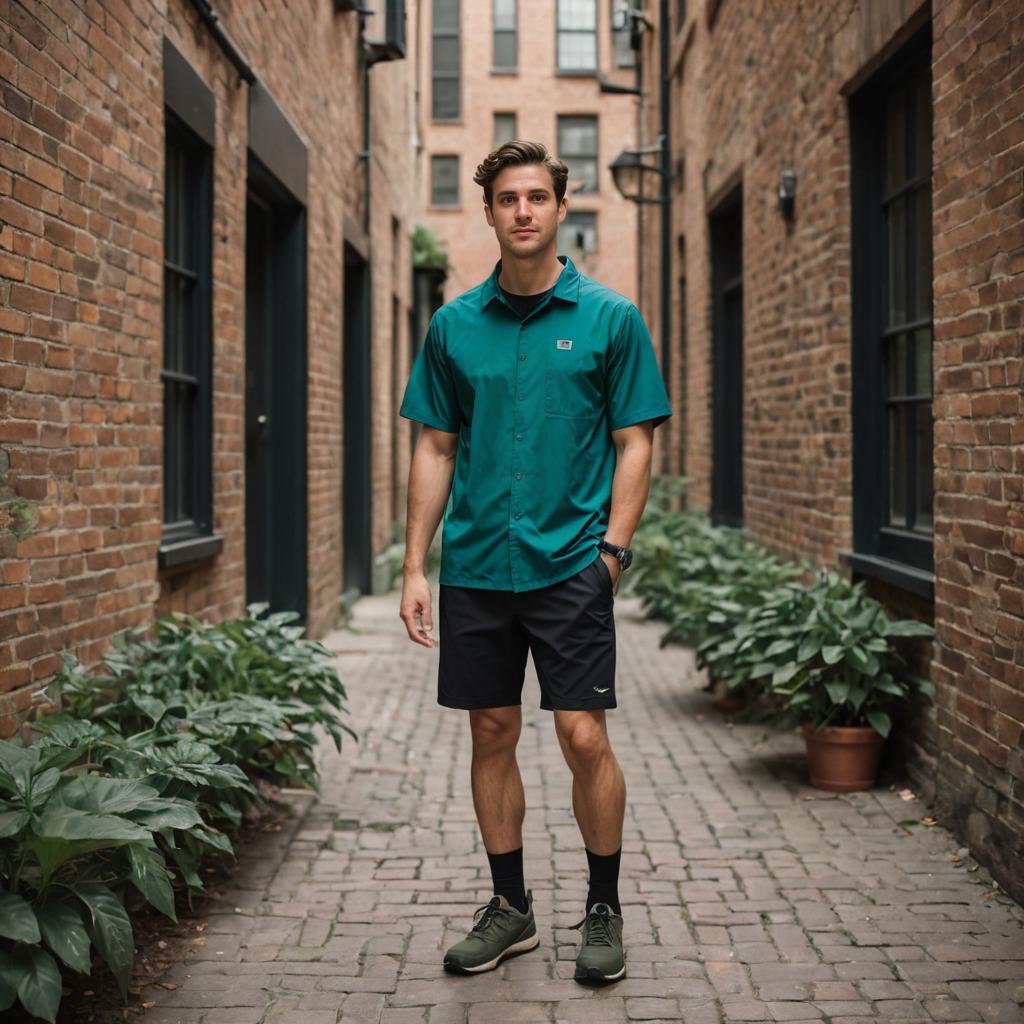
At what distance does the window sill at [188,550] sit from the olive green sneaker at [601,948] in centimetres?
247

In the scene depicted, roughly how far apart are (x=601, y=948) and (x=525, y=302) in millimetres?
1633

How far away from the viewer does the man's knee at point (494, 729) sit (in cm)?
338

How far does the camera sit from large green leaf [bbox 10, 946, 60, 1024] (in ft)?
8.05

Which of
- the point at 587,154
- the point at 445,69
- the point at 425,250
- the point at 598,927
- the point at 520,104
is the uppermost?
the point at 445,69

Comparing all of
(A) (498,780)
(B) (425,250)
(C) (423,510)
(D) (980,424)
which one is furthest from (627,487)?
(B) (425,250)

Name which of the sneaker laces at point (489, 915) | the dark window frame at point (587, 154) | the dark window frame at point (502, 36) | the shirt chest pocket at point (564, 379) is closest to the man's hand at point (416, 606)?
the shirt chest pocket at point (564, 379)

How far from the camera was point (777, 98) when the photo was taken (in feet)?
24.8

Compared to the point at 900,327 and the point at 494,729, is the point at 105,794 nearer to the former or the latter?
the point at 494,729

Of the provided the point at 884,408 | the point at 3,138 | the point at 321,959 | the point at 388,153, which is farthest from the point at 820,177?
the point at 388,153

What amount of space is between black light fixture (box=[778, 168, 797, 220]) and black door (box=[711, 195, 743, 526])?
119 inches

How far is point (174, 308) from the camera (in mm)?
5750

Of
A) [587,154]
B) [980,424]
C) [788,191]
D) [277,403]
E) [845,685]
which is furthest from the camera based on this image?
[587,154]

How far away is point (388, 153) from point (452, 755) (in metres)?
8.28

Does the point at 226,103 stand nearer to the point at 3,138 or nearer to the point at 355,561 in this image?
the point at 3,138
